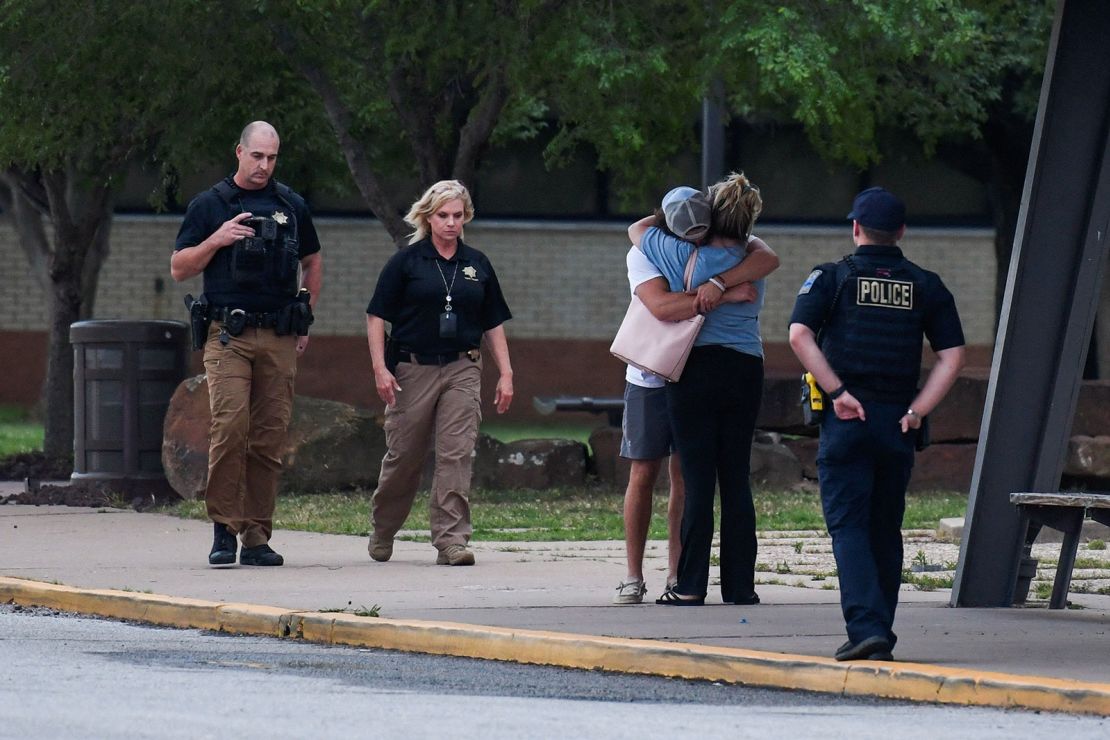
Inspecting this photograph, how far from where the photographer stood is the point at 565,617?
8.42m

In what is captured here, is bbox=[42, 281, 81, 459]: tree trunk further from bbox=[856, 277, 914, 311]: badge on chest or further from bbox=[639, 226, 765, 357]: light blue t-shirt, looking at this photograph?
bbox=[856, 277, 914, 311]: badge on chest

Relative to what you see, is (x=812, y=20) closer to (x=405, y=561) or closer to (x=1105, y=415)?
(x=1105, y=415)

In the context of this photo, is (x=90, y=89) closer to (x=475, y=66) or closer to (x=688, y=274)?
(x=475, y=66)

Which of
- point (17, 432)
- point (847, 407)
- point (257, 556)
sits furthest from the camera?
point (17, 432)

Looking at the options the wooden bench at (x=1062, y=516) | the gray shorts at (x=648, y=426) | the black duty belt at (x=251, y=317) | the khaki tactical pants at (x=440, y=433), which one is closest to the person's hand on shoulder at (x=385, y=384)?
the khaki tactical pants at (x=440, y=433)

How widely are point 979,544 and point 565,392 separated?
Result: 66.0 ft

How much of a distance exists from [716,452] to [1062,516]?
146cm

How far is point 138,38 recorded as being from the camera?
14938 mm

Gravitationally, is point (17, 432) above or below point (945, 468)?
below

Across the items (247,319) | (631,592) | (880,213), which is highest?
(880,213)

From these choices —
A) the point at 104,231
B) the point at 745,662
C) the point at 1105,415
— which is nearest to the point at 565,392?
the point at 104,231

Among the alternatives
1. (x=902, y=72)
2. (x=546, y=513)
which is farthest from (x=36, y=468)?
(x=902, y=72)

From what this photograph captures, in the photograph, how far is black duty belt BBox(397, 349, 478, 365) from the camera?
34.7 ft

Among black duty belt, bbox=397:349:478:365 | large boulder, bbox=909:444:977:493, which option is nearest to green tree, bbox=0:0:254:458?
black duty belt, bbox=397:349:478:365
